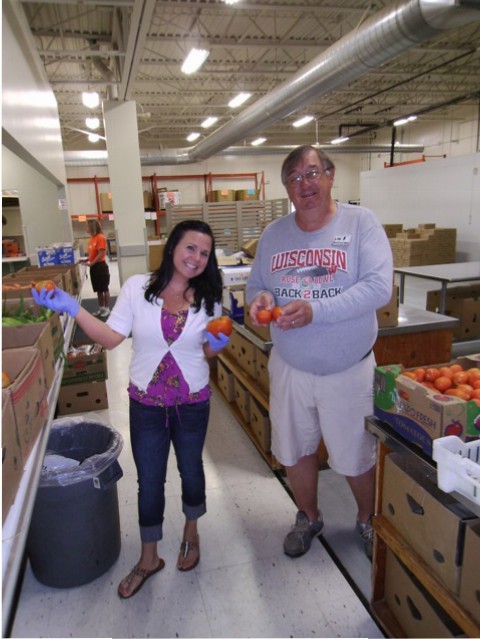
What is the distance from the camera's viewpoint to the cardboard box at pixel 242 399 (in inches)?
142

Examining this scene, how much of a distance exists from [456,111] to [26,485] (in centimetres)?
1801

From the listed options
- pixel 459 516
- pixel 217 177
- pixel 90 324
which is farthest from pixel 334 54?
pixel 217 177

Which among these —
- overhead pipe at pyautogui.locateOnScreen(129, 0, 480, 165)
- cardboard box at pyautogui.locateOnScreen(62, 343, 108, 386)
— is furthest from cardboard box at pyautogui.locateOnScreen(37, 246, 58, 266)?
overhead pipe at pyautogui.locateOnScreen(129, 0, 480, 165)

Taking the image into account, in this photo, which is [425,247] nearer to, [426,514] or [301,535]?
[301,535]

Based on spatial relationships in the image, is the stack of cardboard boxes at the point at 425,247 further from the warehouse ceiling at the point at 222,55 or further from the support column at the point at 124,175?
the support column at the point at 124,175

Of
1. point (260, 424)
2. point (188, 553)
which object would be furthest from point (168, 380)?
point (260, 424)

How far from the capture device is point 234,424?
3783mm

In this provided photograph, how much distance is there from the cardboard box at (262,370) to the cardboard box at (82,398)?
161cm

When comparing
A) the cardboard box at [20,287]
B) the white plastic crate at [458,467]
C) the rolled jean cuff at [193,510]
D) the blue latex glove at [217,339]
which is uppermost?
the cardboard box at [20,287]

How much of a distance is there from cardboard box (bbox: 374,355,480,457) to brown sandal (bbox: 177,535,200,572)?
116 cm

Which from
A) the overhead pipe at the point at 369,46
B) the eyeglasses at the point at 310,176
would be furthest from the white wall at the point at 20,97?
the overhead pipe at the point at 369,46

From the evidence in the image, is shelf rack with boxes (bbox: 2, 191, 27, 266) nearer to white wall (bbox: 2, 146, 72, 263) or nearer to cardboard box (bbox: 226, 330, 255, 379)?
white wall (bbox: 2, 146, 72, 263)

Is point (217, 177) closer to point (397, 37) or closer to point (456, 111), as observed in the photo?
point (456, 111)

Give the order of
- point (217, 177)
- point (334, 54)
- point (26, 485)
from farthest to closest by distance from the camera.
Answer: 1. point (217, 177)
2. point (334, 54)
3. point (26, 485)
